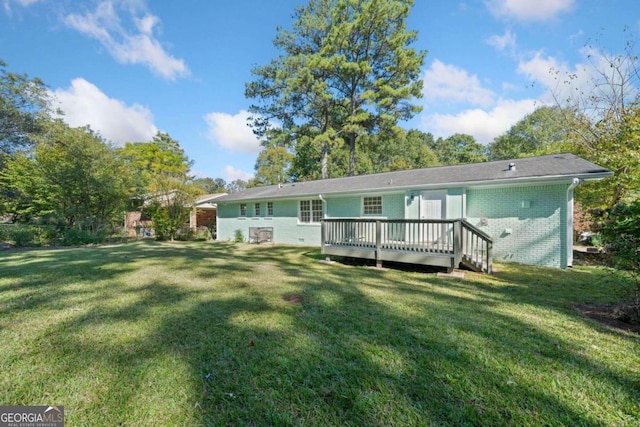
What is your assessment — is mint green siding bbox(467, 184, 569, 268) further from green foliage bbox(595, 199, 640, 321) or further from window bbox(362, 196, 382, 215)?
green foliage bbox(595, 199, 640, 321)

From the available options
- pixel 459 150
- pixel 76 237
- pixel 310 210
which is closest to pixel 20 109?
pixel 76 237

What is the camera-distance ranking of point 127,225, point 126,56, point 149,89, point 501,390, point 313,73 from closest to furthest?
point 501,390, point 126,56, point 149,89, point 313,73, point 127,225

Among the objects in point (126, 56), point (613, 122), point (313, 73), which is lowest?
point (613, 122)

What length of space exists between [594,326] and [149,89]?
19637mm

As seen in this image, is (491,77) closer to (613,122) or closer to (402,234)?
(613,122)

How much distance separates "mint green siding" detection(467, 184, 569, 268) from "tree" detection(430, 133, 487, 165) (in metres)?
31.9

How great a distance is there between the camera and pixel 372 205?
Result: 1232 cm

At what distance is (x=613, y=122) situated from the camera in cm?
1084

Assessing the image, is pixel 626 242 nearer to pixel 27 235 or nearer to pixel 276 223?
pixel 276 223

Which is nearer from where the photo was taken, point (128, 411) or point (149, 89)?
point (128, 411)

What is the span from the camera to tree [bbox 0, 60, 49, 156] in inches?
844

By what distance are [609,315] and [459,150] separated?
1640 inches

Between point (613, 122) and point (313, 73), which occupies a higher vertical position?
point (313, 73)

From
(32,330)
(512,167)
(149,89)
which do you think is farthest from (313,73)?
(32,330)
